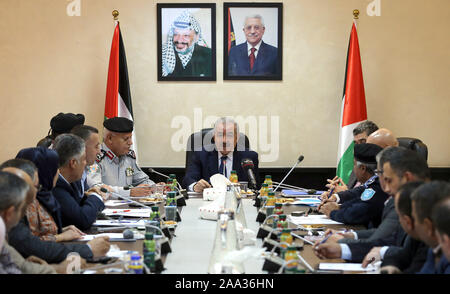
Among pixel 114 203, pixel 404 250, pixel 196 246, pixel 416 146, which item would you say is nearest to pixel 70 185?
pixel 114 203

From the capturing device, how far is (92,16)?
240 inches

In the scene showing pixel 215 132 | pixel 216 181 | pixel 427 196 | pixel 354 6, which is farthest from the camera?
pixel 354 6

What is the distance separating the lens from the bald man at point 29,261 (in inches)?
93.2

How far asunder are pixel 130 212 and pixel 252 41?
2875mm

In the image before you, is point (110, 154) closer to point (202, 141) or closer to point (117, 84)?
point (202, 141)

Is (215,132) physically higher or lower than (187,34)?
lower

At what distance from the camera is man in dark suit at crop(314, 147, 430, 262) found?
109 inches

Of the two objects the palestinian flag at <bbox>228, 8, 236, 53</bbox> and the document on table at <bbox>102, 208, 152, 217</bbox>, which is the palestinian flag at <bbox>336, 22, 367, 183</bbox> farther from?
the document on table at <bbox>102, 208, 152, 217</bbox>

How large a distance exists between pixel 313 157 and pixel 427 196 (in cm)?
413

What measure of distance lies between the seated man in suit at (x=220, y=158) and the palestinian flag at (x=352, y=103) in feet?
3.67

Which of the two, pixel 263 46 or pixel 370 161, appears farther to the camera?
pixel 263 46
